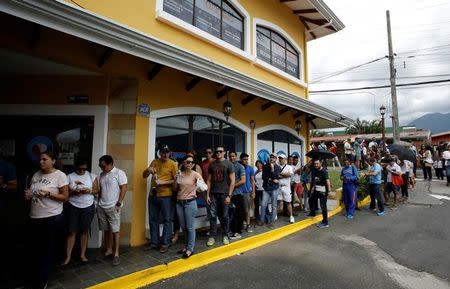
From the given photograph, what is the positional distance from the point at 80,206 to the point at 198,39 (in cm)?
494

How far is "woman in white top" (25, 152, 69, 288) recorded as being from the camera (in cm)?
386

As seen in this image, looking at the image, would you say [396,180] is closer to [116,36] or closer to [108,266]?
[108,266]

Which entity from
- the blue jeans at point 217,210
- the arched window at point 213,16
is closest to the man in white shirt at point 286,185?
the blue jeans at point 217,210

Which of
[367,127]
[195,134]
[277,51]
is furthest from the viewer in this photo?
[367,127]

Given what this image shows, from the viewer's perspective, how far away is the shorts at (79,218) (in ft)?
15.5

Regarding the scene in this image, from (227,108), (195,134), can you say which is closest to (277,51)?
(227,108)

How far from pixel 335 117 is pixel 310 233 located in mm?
5321

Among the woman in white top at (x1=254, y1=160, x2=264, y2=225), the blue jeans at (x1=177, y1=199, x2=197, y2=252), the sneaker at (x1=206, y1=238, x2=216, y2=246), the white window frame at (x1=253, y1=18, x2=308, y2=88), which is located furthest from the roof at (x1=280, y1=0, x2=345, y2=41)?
the sneaker at (x1=206, y1=238, x2=216, y2=246)

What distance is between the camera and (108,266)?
15.2 feet

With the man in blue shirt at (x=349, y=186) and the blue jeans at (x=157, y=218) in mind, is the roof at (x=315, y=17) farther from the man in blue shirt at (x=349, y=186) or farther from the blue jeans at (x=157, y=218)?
the blue jeans at (x=157, y=218)

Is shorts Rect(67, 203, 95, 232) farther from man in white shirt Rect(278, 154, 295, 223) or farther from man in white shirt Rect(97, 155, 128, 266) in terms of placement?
man in white shirt Rect(278, 154, 295, 223)

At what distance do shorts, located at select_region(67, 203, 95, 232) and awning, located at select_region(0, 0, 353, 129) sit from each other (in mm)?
2694

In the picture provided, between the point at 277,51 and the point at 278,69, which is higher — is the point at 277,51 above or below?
above

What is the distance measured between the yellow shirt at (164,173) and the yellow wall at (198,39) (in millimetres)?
2916
